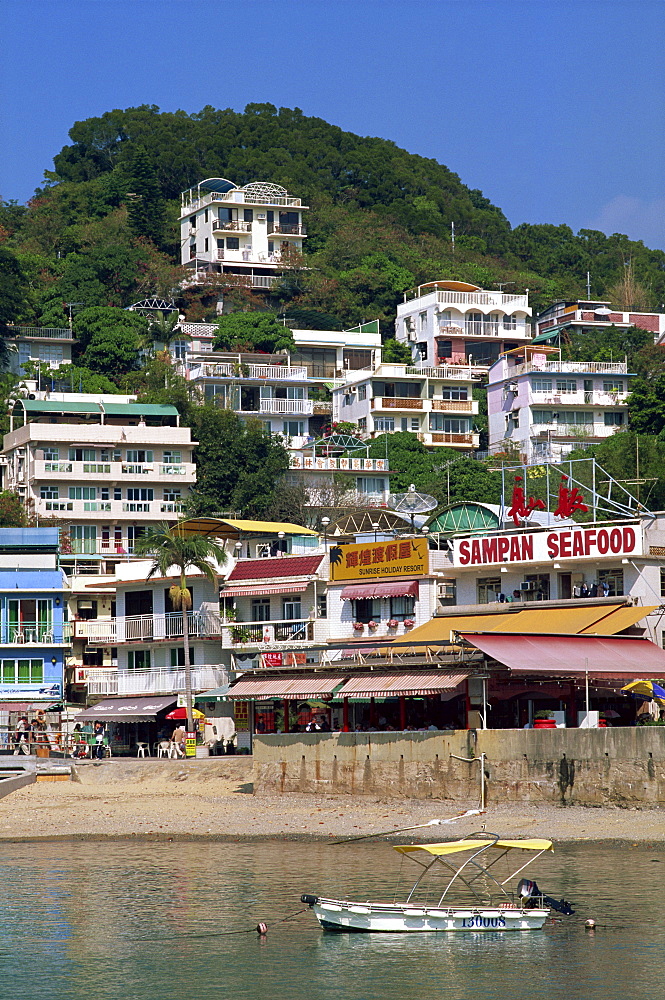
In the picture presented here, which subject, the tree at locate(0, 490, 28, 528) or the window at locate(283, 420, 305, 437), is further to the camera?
the window at locate(283, 420, 305, 437)

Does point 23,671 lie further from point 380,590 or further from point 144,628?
point 380,590

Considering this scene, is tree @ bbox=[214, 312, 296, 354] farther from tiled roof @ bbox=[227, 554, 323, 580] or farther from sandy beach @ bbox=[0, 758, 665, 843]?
sandy beach @ bbox=[0, 758, 665, 843]

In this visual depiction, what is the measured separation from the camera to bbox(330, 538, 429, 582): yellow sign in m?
63.0

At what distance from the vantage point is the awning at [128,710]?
67062 millimetres

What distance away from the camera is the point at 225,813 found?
5156cm

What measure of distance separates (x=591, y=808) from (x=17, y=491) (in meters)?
59.2

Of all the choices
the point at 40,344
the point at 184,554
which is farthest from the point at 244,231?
the point at 184,554

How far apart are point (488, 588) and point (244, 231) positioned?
75.2 m

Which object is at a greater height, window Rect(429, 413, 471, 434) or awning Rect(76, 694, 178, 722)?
window Rect(429, 413, 471, 434)

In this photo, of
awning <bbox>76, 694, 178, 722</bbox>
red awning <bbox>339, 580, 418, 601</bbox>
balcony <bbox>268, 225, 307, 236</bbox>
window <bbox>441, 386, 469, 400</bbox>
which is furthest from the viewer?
balcony <bbox>268, 225, 307, 236</bbox>

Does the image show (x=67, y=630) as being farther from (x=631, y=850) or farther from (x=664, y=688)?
(x=631, y=850)

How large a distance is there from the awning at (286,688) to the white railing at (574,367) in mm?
56128

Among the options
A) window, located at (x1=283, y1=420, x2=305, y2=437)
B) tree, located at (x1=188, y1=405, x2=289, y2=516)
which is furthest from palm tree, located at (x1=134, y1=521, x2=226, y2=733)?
window, located at (x1=283, y1=420, x2=305, y2=437)

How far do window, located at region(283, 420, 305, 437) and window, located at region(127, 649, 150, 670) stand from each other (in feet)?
130
